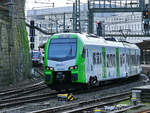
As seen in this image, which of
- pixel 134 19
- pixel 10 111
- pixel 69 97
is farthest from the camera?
pixel 134 19

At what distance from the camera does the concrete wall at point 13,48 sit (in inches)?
1056

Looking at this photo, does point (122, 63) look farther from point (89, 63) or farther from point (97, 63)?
point (89, 63)

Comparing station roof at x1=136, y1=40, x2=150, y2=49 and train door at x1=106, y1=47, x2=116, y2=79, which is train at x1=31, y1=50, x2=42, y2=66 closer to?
station roof at x1=136, y1=40, x2=150, y2=49

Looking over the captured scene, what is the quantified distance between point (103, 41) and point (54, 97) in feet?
20.7

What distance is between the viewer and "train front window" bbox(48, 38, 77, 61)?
62.8ft

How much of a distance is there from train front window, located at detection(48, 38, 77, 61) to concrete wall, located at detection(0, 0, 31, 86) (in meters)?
7.74

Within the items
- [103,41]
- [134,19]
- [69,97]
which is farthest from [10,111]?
[134,19]

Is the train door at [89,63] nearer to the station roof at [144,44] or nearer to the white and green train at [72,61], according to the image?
the white and green train at [72,61]

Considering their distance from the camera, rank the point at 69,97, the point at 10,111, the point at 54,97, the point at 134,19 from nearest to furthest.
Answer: the point at 10,111 < the point at 69,97 < the point at 54,97 < the point at 134,19

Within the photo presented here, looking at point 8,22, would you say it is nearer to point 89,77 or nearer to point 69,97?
point 89,77

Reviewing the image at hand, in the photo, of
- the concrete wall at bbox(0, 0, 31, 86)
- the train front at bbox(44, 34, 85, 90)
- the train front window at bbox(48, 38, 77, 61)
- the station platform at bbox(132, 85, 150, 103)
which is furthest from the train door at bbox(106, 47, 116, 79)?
the station platform at bbox(132, 85, 150, 103)

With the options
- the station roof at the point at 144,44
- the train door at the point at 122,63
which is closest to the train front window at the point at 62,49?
the train door at the point at 122,63

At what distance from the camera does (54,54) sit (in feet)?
63.7

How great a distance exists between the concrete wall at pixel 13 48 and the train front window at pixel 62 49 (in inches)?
305
